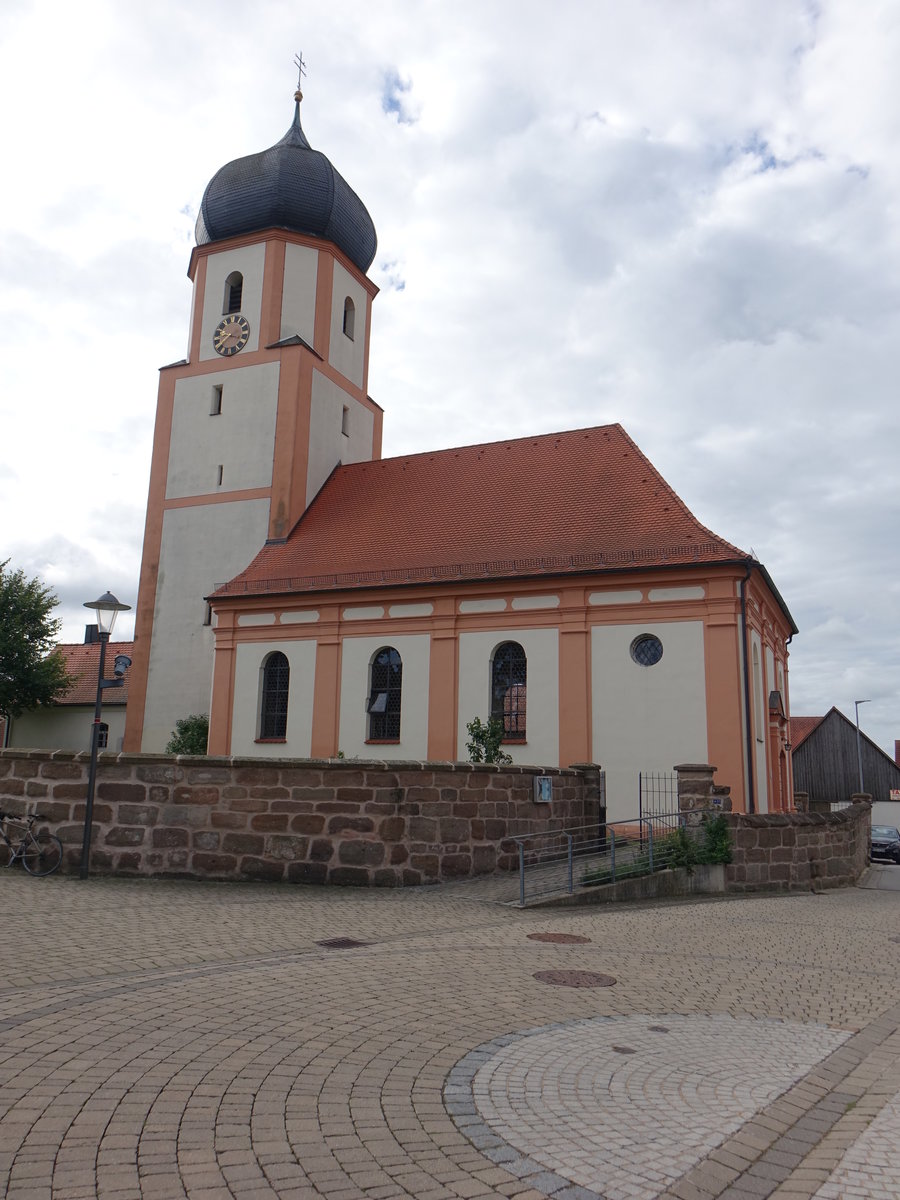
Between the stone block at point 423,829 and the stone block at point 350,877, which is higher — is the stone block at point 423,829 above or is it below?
above

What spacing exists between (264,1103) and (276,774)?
839 centimetres

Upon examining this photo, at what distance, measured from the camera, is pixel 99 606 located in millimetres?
13789

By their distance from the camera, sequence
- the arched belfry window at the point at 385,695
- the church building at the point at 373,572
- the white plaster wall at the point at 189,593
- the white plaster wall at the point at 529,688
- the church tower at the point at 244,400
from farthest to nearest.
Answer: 1. the church tower at the point at 244,400
2. the white plaster wall at the point at 189,593
3. the arched belfry window at the point at 385,695
4. the white plaster wall at the point at 529,688
5. the church building at the point at 373,572

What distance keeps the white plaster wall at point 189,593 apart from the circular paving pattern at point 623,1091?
23763 mm

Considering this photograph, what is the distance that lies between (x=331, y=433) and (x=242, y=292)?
5390mm

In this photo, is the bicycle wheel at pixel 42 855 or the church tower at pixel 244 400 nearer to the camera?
the bicycle wheel at pixel 42 855

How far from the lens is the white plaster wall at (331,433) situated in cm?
3027

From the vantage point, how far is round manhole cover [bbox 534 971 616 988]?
298 inches

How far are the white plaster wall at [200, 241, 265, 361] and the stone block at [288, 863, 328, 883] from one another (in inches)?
850

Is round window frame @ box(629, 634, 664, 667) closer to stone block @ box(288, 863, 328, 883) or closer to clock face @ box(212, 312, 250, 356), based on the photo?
stone block @ box(288, 863, 328, 883)

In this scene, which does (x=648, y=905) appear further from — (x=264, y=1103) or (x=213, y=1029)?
(x=264, y=1103)

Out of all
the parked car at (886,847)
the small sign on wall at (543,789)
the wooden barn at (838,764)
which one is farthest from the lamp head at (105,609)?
the wooden barn at (838,764)

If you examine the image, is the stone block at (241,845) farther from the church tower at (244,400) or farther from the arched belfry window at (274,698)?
the church tower at (244,400)

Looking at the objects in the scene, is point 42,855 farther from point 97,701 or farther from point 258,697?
point 258,697
